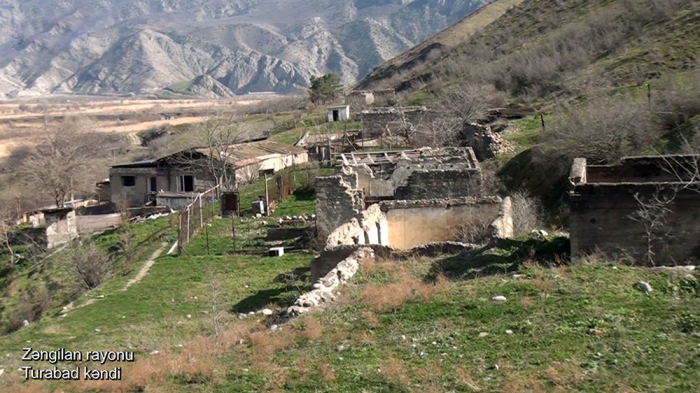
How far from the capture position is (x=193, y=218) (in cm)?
2622

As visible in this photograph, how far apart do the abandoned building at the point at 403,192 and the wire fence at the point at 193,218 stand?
4763 mm

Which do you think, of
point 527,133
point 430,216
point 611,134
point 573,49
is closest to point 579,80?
point 527,133

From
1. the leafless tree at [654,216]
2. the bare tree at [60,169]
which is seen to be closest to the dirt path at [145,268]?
the leafless tree at [654,216]

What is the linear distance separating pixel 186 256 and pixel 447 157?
9426mm

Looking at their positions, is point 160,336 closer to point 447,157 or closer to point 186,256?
point 186,256

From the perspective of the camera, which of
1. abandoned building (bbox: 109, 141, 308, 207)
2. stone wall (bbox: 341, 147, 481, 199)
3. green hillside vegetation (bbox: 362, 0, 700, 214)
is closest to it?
green hillside vegetation (bbox: 362, 0, 700, 214)

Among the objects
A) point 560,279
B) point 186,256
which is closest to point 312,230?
point 186,256

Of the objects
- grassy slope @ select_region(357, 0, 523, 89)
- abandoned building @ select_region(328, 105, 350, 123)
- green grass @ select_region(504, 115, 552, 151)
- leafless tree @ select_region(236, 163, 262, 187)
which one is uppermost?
grassy slope @ select_region(357, 0, 523, 89)

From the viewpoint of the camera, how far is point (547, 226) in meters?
19.7

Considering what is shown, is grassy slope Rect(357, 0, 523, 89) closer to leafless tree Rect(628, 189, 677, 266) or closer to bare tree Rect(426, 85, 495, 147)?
bare tree Rect(426, 85, 495, 147)

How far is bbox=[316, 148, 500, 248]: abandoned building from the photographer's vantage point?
63.3 ft

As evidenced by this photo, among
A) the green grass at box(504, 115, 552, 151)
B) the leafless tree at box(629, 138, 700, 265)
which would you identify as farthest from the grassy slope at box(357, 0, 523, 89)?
the leafless tree at box(629, 138, 700, 265)

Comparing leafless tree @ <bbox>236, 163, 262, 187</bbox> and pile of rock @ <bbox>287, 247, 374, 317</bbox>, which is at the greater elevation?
leafless tree @ <bbox>236, 163, 262, 187</bbox>

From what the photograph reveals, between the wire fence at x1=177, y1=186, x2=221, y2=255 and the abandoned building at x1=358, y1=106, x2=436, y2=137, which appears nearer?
the wire fence at x1=177, y1=186, x2=221, y2=255
